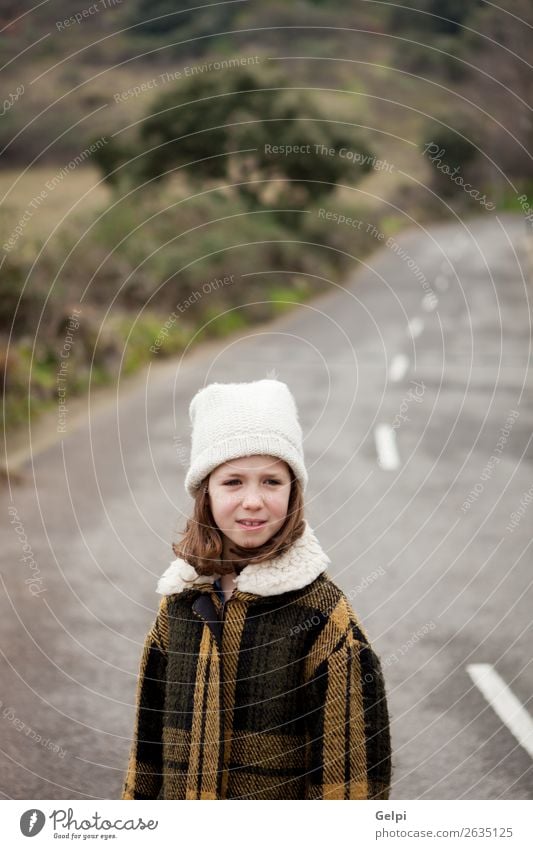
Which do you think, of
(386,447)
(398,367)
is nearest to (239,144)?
(398,367)

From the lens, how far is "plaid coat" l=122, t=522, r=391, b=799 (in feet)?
5.82

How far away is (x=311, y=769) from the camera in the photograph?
186cm

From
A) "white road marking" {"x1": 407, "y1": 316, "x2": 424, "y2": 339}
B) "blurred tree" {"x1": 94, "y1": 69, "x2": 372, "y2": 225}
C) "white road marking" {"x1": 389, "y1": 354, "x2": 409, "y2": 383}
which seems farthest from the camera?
"blurred tree" {"x1": 94, "y1": 69, "x2": 372, "y2": 225}

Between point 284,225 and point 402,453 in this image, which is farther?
point 284,225

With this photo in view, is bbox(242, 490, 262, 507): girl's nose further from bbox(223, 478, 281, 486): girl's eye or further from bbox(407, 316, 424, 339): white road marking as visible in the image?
bbox(407, 316, 424, 339): white road marking

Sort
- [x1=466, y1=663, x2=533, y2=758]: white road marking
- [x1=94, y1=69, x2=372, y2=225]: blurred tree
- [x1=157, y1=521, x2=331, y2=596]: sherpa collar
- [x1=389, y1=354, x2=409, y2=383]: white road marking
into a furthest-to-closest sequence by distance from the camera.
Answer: [x1=94, y1=69, x2=372, y2=225]: blurred tree, [x1=389, y1=354, x2=409, y2=383]: white road marking, [x1=466, y1=663, x2=533, y2=758]: white road marking, [x1=157, y1=521, x2=331, y2=596]: sherpa collar

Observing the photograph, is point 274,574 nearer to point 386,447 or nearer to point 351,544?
point 351,544

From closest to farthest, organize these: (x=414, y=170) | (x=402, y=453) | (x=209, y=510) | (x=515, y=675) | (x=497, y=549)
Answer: (x=209, y=510)
(x=515, y=675)
(x=497, y=549)
(x=402, y=453)
(x=414, y=170)

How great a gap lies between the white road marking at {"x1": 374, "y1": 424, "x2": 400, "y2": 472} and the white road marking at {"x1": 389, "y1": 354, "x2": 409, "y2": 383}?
1.82 metres

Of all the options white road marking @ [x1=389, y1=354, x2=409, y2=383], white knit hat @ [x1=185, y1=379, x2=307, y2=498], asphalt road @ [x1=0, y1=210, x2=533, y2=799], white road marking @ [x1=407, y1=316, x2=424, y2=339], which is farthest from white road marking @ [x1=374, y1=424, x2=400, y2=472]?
white knit hat @ [x1=185, y1=379, x2=307, y2=498]

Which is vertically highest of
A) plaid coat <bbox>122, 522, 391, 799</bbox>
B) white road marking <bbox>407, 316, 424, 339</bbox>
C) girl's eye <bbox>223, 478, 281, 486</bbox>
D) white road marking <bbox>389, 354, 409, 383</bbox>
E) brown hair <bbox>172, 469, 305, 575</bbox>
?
white road marking <bbox>407, 316, 424, 339</bbox>
